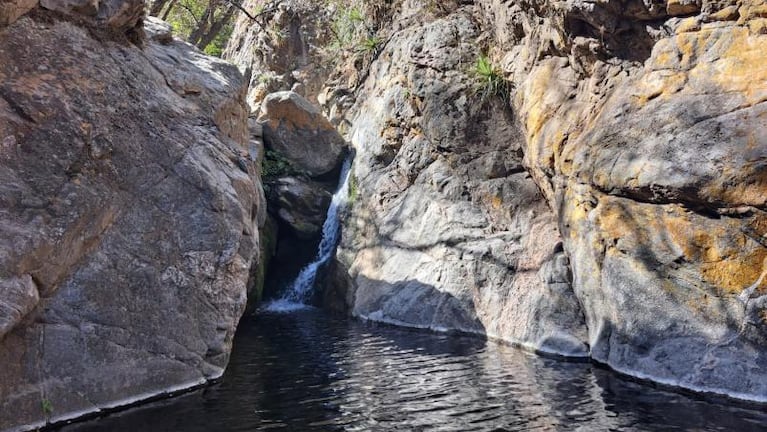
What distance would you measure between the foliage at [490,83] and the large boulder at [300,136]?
19.2 ft

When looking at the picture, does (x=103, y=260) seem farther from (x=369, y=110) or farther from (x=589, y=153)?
(x=369, y=110)

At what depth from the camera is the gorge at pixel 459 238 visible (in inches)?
289

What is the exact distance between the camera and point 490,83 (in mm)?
14109

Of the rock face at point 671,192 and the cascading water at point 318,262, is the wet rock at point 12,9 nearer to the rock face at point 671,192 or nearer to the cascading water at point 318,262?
the rock face at point 671,192

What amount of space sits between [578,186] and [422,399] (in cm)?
466

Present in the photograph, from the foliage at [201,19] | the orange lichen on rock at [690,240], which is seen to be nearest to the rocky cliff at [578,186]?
the orange lichen on rock at [690,240]

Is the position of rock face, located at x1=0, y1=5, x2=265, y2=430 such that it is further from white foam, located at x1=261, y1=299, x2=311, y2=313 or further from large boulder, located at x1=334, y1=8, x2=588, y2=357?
white foam, located at x1=261, y1=299, x2=311, y2=313

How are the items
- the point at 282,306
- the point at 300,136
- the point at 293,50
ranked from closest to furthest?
the point at 282,306
the point at 300,136
the point at 293,50

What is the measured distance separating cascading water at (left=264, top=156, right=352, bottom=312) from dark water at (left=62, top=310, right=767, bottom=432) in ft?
20.8

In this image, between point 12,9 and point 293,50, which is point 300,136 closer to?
point 293,50

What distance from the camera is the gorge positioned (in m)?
7.34

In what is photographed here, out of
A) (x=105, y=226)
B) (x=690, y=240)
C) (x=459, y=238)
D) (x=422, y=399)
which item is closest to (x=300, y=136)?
(x=459, y=238)

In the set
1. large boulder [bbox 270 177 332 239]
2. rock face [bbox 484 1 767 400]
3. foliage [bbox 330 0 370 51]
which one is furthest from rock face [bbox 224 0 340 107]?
rock face [bbox 484 1 767 400]

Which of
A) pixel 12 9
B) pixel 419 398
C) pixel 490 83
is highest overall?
pixel 490 83
